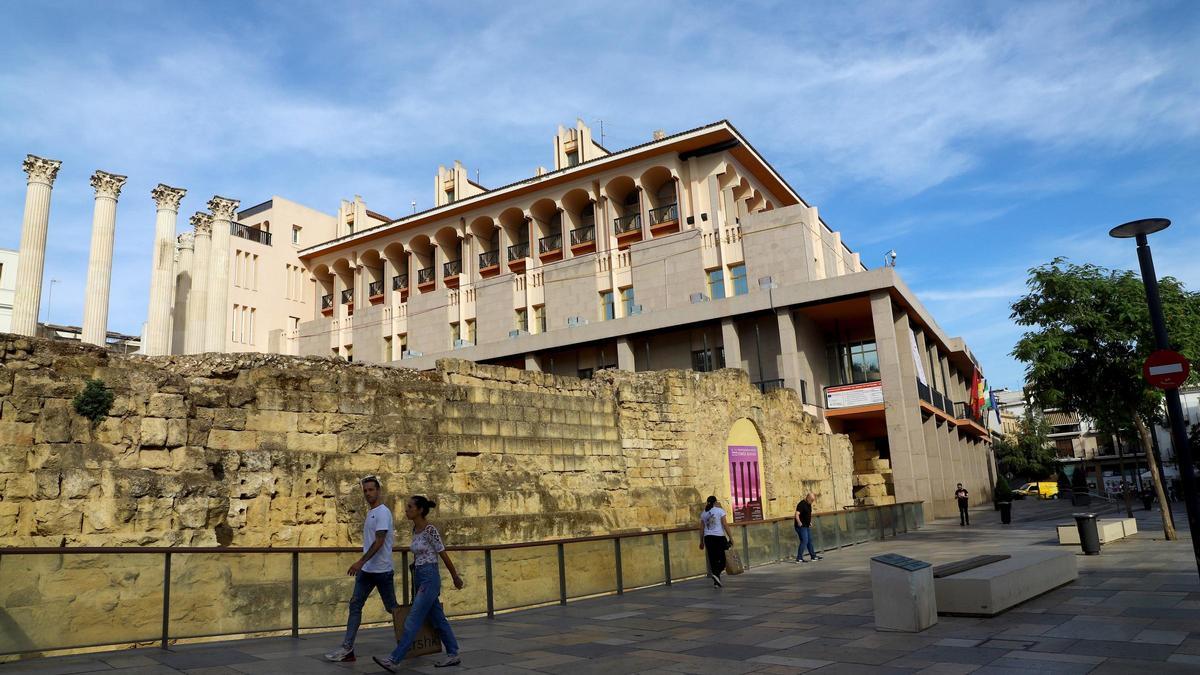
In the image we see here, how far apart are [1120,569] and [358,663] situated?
1132cm

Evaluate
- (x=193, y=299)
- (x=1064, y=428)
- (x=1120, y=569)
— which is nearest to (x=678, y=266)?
(x=1120, y=569)

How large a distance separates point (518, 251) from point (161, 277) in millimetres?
19544

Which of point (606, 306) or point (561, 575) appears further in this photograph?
point (606, 306)

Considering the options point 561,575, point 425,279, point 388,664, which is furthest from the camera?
point 425,279

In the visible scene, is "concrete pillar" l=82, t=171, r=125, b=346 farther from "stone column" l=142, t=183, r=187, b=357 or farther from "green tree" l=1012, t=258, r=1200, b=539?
"green tree" l=1012, t=258, r=1200, b=539

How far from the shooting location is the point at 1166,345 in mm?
8938

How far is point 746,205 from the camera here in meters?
Result: 42.0

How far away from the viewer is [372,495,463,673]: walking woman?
6367 mm

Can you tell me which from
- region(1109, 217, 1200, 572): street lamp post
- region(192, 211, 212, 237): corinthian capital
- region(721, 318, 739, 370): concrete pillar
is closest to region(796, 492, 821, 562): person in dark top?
region(1109, 217, 1200, 572): street lamp post

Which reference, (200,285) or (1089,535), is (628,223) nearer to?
(200,285)

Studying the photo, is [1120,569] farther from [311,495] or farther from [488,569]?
[311,495]

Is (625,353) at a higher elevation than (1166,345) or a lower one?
higher

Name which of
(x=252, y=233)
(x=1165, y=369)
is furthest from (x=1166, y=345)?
(x=252, y=233)

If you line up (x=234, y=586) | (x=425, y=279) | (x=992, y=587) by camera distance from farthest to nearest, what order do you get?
(x=425, y=279), (x=992, y=587), (x=234, y=586)
